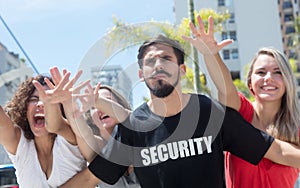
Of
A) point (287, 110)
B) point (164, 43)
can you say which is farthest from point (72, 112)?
point (287, 110)

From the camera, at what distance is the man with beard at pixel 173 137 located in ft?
8.03

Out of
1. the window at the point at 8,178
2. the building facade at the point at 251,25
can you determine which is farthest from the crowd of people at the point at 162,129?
the building facade at the point at 251,25

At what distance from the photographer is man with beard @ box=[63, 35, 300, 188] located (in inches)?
96.3

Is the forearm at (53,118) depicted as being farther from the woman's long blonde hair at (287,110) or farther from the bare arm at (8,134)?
the woman's long blonde hair at (287,110)

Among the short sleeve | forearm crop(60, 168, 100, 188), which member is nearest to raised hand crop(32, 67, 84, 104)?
forearm crop(60, 168, 100, 188)

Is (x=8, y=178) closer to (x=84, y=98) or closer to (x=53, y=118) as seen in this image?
(x=53, y=118)

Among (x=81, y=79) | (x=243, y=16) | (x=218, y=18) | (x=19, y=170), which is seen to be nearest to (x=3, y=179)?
(x=19, y=170)

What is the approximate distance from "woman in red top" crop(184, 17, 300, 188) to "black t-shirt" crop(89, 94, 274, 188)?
0.46 ft

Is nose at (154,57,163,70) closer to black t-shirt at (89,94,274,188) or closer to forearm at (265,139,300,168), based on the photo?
black t-shirt at (89,94,274,188)

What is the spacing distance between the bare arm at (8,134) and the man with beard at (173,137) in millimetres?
500

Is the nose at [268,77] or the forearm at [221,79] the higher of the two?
the forearm at [221,79]

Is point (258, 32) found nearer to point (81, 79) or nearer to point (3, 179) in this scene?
point (3, 179)

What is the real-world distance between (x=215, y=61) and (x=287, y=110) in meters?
0.58

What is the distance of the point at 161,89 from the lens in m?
2.43
